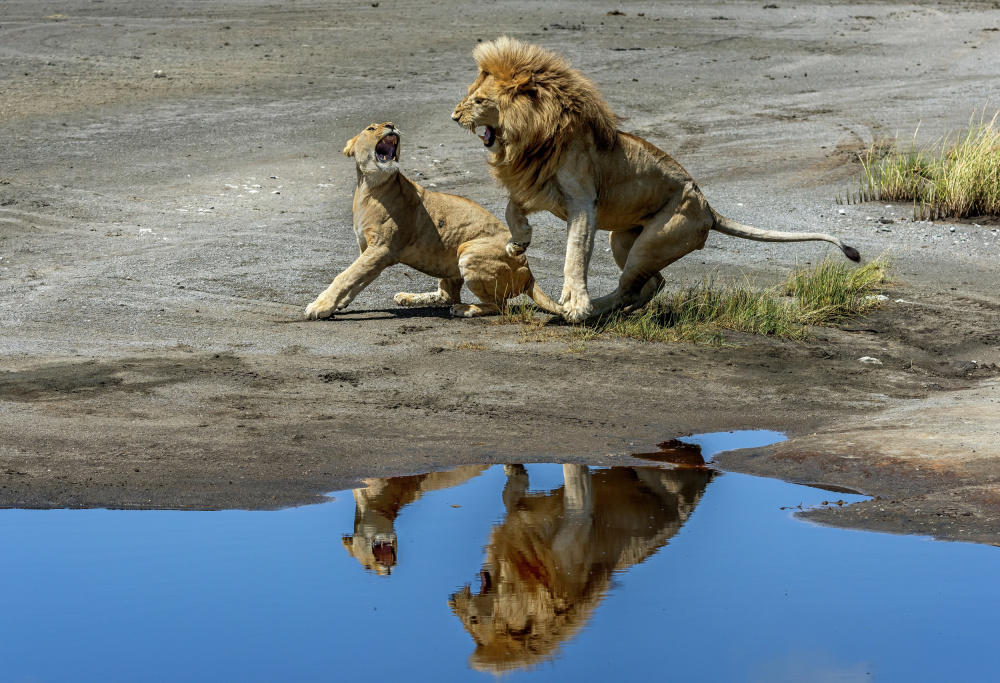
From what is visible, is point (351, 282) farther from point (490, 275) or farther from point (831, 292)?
point (831, 292)

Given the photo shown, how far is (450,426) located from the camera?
24.1 feet

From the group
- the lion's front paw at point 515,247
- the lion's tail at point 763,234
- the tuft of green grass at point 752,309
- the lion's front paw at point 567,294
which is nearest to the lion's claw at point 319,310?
the lion's front paw at point 515,247

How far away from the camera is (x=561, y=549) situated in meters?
5.39

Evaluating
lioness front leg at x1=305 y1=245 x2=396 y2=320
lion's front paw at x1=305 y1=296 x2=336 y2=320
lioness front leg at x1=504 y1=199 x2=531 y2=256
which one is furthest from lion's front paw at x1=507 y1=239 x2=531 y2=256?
lion's front paw at x1=305 y1=296 x2=336 y2=320

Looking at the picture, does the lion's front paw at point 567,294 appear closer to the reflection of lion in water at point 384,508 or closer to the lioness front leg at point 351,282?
the lioness front leg at point 351,282

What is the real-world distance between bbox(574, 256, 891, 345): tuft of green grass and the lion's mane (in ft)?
4.10

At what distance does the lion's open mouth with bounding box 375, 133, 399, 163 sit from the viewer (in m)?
9.41

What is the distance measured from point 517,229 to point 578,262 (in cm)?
51

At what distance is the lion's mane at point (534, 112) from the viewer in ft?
29.0

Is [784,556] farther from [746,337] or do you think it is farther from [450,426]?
[746,337]

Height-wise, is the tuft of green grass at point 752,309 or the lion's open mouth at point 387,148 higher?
the lion's open mouth at point 387,148

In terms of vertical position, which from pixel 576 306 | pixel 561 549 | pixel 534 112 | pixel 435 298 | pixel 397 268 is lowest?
pixel 397 268

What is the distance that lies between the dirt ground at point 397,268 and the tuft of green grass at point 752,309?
0.71ft

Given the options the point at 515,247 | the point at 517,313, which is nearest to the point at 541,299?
the point at 517,313
